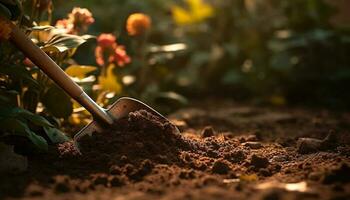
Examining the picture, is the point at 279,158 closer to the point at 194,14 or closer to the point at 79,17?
the point at 79,17

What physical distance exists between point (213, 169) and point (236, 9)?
11.1ft

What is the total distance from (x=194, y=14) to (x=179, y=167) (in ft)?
10.8

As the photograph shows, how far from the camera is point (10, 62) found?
9.09 feet

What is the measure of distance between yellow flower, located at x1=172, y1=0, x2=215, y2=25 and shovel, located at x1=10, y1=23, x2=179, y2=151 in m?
2.70

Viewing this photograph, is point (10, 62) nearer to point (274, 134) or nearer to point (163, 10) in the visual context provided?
point (274, 134)

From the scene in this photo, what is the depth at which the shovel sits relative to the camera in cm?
253

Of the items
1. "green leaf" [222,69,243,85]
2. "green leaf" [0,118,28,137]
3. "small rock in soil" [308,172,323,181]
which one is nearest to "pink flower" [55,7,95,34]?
"green leaf" [0,118,28,137]

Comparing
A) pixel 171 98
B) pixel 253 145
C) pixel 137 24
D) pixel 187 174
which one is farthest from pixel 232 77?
pixel 187 174

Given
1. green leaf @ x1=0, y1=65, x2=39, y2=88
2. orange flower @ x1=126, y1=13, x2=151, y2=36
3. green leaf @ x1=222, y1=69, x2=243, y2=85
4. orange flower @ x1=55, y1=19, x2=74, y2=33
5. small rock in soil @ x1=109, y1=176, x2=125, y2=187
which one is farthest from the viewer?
green leaf @ x1=222, y1=69, x2=243, y2=85

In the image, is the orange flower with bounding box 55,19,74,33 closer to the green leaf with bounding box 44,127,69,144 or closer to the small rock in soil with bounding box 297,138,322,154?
the green leaf with bounding box 44,127,69,144

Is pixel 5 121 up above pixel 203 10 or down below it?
below

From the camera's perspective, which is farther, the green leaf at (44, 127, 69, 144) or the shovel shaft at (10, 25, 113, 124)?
the green leaf at (44, 127, 69, 144)

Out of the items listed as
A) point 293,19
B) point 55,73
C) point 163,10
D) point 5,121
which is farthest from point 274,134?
point 163,10

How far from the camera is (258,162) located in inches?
98.6
